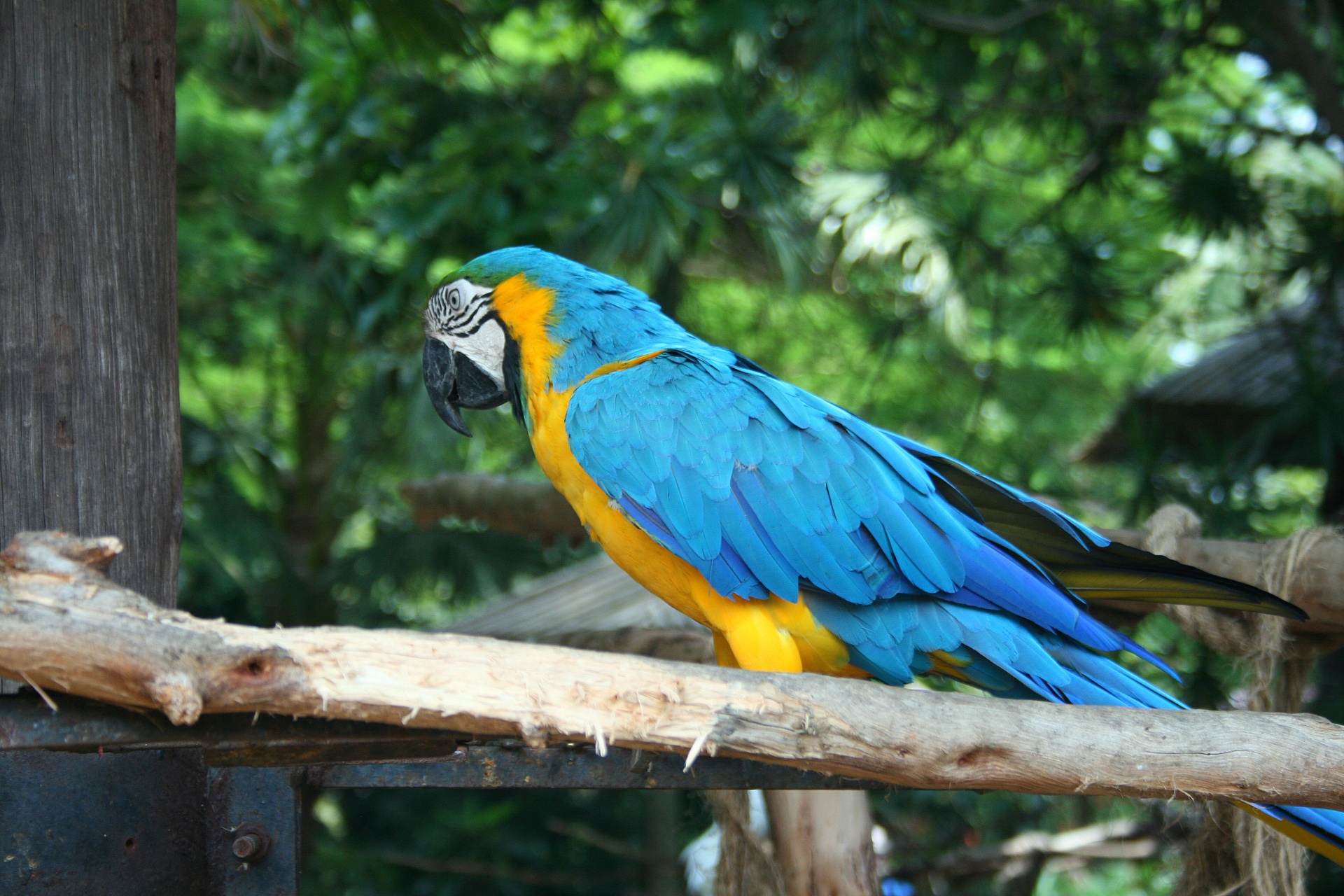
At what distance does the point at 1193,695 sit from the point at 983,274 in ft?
6.76

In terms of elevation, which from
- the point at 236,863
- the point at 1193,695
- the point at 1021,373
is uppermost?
the point at 1021,373

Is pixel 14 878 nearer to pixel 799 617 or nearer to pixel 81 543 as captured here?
pixel 81 543

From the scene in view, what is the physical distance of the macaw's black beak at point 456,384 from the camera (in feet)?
6.35

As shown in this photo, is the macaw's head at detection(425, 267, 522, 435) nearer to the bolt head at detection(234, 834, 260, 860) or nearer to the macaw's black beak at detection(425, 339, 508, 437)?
the macaw's black beak at detection(425, 339, 508, 437)

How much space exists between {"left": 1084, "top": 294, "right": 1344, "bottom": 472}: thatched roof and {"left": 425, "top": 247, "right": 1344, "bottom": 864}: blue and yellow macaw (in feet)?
6.98

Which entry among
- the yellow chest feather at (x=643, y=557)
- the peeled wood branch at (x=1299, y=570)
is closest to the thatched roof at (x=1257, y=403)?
the peeled wood branch at (x=1299, y=570)

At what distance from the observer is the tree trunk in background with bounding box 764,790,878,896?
7.32 ft

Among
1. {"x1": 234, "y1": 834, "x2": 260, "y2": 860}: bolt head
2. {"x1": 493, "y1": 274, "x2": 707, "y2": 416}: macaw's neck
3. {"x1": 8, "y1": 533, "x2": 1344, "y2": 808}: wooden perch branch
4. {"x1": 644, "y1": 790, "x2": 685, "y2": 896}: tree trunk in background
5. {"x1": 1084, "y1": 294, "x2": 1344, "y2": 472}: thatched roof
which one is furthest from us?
→ {"x1": 644, "y1": 790, "x2": 685, "y2": 896}: tree trunk in background

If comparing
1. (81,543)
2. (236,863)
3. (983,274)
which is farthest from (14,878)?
(983,274)

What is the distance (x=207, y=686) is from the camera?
35.1 inches

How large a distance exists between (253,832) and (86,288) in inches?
32.7

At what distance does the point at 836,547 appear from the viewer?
4.99ft

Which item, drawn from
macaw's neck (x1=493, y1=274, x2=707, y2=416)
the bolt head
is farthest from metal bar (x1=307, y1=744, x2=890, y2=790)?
macaw's neck (x1=493, y1=274, x2=707, y2=416)

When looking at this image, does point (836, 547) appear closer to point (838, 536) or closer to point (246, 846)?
point (838, 536)
